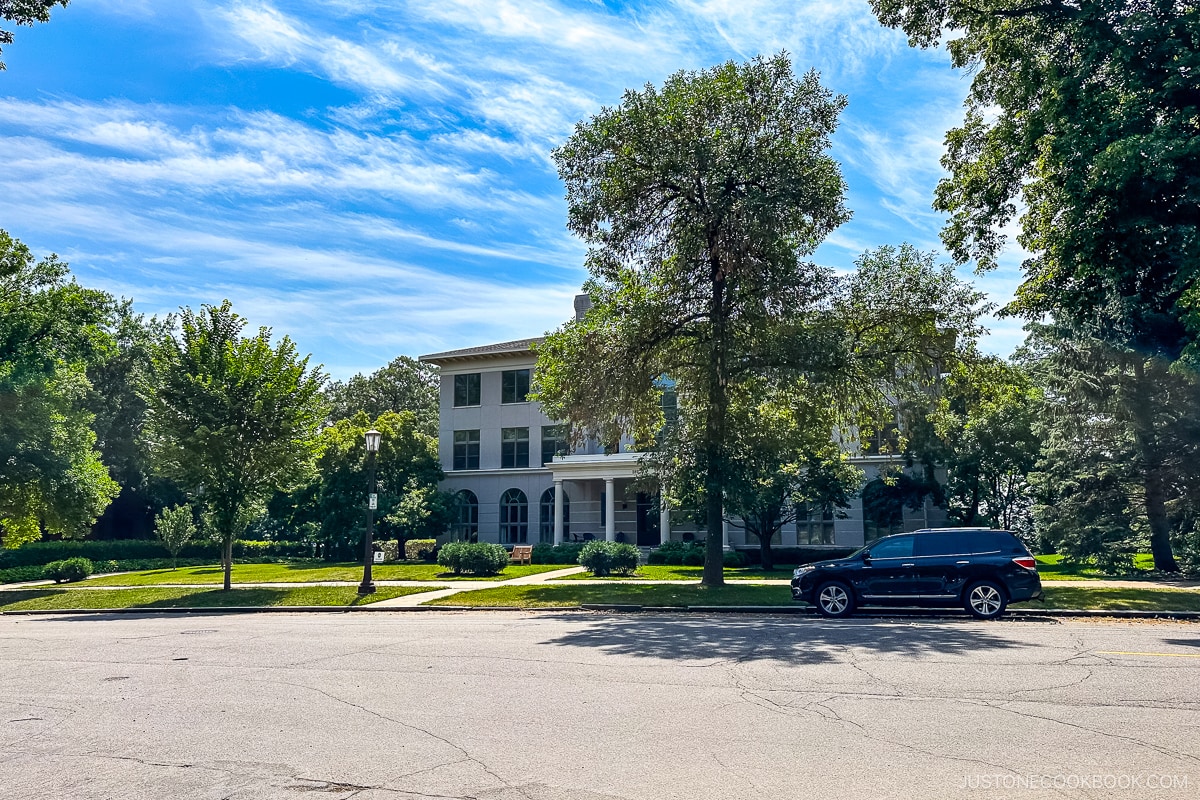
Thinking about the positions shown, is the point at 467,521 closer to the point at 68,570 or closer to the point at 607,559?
the point at 68,570

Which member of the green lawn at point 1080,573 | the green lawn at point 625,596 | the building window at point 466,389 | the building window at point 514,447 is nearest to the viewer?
the green lawn at point 625,596

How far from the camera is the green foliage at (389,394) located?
79125mm

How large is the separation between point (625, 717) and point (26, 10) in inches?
554

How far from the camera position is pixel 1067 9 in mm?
18297

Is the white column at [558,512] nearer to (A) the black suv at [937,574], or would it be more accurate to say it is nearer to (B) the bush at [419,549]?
(B) the bush at [419,549]

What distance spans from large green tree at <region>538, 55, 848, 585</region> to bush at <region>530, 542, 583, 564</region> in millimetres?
15120

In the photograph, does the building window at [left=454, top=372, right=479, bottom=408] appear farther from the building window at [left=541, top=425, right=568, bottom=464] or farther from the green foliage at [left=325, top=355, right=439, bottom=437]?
the green foliage at [left=325, top=355, right=439, bottom=437]

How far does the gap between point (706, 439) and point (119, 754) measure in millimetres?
18226

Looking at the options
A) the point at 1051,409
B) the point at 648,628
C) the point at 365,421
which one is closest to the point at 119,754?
the point at 648,628

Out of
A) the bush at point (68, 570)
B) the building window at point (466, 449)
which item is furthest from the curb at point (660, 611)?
the building window at point (466, 449)

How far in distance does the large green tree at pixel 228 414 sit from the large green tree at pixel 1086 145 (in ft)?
64.0

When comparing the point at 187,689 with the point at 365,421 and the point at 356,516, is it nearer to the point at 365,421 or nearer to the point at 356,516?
the point at 356,516

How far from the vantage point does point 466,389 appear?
54.3m

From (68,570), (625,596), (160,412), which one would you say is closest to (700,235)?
(625,596)
